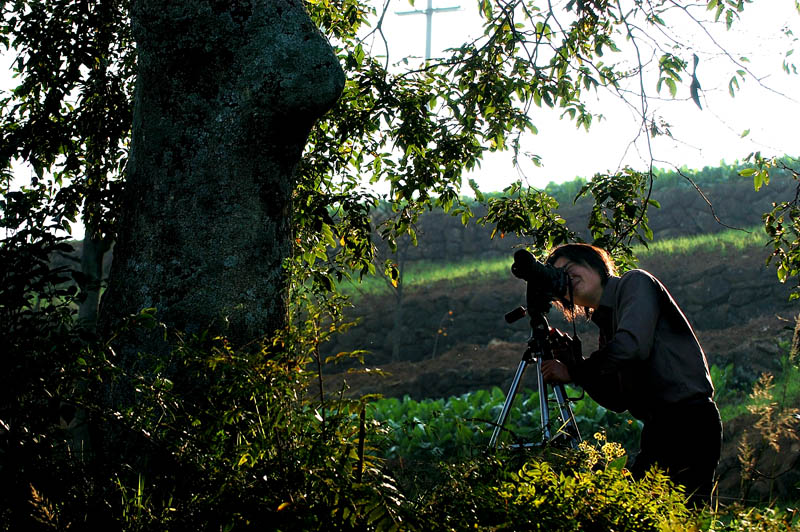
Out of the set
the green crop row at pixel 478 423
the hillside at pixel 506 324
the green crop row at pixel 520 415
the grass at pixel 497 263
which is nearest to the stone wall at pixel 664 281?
the hillside at pixel 506 324

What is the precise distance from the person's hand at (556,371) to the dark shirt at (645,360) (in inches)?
1.7

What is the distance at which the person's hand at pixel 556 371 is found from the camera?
3355 millimetres

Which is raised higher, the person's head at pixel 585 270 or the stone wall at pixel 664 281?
the person's head at pixel 585 270

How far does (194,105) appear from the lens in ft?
10.7

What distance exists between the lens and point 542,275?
3.48 meters

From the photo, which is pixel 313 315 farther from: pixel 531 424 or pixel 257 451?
pixel 531 424

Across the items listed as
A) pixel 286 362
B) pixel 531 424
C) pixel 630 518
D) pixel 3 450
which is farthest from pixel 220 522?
pixel 531 424

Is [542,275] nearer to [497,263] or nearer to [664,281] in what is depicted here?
[664,281]

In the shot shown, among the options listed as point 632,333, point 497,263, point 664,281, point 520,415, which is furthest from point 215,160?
point 497,263

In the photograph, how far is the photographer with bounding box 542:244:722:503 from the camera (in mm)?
3201

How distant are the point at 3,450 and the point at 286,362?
76cm

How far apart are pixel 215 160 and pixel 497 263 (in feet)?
67.1

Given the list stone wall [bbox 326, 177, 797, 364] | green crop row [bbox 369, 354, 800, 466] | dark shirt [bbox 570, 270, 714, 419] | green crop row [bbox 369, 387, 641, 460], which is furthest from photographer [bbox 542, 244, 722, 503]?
stone wall [bbox 326, 177, 797, 364]

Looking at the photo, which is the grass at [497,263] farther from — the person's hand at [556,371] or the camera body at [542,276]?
the person's hand at [556,371]
